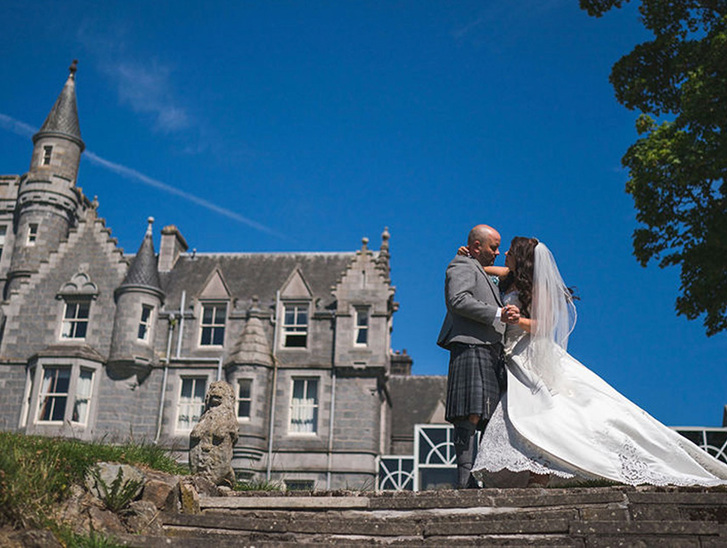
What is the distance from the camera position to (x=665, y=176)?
16.9 meters

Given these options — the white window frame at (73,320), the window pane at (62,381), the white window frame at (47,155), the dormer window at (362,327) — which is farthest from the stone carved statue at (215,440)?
the white window frame at (47,155)

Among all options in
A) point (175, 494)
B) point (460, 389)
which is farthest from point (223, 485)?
point (460, 389)

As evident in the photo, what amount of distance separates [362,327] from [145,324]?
915 centimetres

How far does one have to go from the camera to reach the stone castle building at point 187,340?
1228 inches

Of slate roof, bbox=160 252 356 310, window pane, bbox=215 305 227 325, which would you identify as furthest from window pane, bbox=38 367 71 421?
window pane, bbox=215 305 227 325

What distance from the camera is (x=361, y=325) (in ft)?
108

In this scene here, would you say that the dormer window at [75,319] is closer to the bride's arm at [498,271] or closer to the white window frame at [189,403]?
the white window frame at [189,403]

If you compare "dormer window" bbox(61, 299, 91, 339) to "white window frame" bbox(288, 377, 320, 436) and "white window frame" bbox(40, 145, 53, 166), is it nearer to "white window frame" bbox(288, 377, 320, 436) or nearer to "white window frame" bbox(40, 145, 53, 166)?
"white window frame" bbox(40, 145, 53, 166)

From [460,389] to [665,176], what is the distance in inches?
442

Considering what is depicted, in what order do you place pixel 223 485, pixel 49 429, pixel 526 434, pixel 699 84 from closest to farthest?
1. pixel 526 434
2. pixel 223 485
3. pixel 699 84
4. pixel 49 429

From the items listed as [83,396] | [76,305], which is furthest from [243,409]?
[76,305]

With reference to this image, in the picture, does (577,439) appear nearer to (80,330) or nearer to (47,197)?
(80,330)

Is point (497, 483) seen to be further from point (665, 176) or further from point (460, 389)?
point (665, 176)

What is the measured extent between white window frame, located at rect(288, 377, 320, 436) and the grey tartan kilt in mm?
24206
